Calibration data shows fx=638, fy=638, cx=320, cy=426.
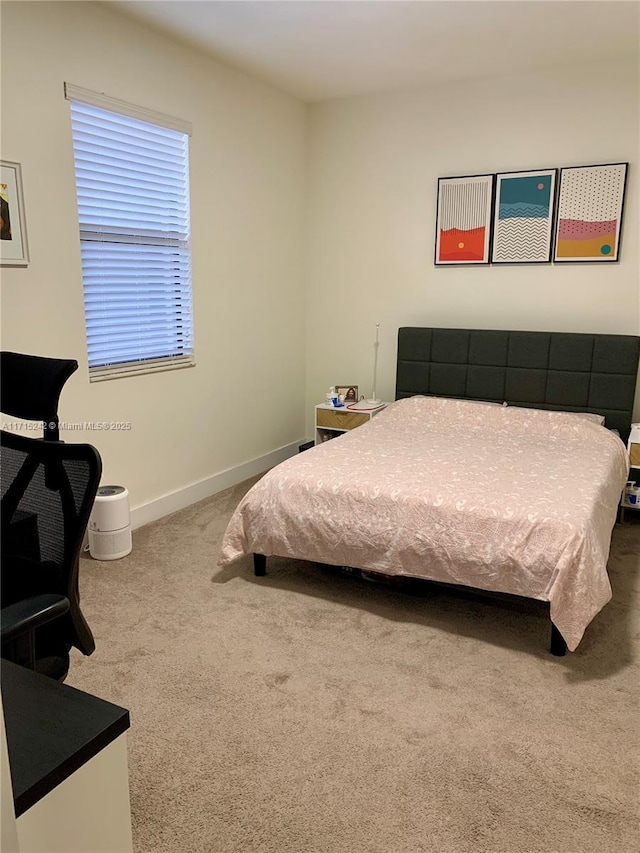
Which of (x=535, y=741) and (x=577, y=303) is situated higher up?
(x=577, y=303)

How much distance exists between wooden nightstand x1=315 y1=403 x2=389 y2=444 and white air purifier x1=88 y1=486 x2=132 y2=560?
65.2 inches

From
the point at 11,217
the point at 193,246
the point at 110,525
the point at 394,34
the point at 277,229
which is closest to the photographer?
the point at 11,217

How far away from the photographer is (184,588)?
3088mm

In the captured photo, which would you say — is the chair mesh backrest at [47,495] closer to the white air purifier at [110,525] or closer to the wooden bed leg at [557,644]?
the white air purifier at [110,525]

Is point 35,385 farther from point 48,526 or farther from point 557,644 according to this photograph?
point 557,644

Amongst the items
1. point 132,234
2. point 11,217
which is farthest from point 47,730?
point 132,234

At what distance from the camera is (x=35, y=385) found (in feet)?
6.25

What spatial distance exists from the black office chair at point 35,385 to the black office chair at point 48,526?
7.2 inches

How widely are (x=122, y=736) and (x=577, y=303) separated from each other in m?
3.94

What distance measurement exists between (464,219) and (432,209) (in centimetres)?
27

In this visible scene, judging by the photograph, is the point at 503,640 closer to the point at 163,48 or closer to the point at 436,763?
the point at 436,763

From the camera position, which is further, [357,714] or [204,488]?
[204,488]

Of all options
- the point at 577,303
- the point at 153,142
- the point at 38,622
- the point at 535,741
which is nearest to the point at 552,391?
the point at 577,303

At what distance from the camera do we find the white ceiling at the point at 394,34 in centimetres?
315
